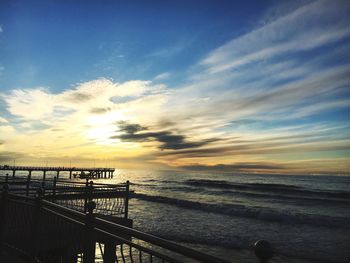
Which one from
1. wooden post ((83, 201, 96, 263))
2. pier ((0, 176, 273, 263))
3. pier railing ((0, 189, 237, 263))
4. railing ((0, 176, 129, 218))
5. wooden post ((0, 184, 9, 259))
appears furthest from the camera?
railing ((0, 176, 129, 218))

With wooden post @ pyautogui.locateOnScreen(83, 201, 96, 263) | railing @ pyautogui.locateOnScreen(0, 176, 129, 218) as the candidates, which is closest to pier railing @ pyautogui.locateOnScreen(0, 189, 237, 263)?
wooden post @ pyautogui.locateOnScreen(83, 201, 96, 263)

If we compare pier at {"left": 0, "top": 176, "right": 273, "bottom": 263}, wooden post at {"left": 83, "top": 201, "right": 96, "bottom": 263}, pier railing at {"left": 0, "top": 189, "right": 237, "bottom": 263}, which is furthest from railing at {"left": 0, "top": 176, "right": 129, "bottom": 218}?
wooden post at {"left": 83, "top": 201, "right": 96, "bottom": 263}

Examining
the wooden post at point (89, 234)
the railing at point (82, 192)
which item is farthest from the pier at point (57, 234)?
the railing at point (82, 192)

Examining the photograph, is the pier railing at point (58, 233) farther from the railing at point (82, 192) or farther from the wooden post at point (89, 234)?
the railing at point (82, 192)

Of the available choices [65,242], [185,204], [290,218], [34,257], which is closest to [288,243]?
[290,218]

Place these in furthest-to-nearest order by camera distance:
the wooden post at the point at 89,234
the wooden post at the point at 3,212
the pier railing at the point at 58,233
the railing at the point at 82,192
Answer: the railing at the point at 82,192
the wooden post at the point at 3,212
the wooden post at the point at 89,234
the pier railing at the point at 58,233

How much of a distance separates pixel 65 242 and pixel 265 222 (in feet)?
70.8

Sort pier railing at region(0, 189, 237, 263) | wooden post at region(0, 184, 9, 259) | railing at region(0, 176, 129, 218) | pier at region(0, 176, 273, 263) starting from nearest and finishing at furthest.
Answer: pier at region(0, 176, 273, 263), pier railing at region(0, 189, 237, 263), wooden post at region(0, 184, 9, 259), railing at region(0, 176, 129, 218)

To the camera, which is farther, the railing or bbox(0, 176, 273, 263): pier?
the railing

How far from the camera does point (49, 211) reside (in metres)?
5.46

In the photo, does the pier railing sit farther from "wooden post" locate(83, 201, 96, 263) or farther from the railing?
the railing

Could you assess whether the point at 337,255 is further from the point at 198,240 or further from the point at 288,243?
the point at 198,240

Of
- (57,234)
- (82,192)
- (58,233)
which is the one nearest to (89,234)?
(58,233)

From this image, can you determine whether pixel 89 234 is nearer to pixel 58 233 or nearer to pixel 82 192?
pixel 58 233
